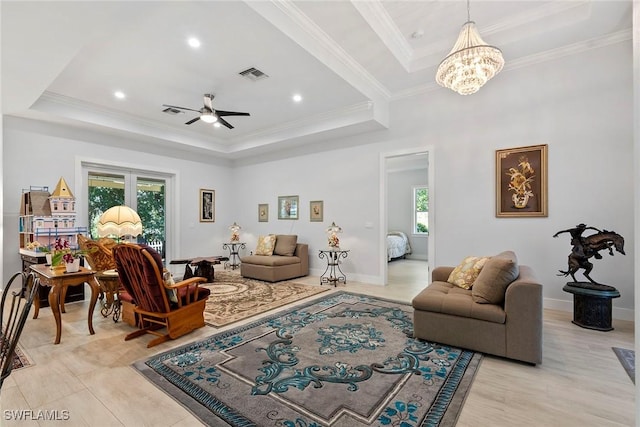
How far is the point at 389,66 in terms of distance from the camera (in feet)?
15.2

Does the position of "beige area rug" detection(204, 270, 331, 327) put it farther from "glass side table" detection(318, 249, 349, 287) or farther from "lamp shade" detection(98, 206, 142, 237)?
"lamp shade" detection(98, 206, 142, 237)

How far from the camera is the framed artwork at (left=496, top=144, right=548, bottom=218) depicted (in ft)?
14.1

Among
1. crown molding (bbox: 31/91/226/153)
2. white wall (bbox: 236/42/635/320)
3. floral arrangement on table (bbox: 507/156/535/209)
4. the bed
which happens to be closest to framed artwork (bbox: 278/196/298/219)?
white wall (bbox: 236/42/635/320)

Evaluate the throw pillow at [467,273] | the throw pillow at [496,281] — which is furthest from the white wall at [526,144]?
the throw pillow at [496,281]

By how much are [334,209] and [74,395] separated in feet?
16.8

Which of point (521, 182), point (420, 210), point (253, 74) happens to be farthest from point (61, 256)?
point (420, 210)

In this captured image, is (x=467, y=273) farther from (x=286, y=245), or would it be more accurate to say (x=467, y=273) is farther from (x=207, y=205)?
(x=207, y=205)

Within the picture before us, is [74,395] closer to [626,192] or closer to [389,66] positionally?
[389,66]

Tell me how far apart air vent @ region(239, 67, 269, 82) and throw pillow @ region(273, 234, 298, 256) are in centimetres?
349

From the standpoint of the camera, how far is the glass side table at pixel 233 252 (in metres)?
7.88

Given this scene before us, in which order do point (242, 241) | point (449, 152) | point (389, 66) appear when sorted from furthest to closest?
1. point (242, 241)
2. point (449, 152)
3. point (389, 66)

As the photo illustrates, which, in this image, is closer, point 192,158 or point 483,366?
point 483,366

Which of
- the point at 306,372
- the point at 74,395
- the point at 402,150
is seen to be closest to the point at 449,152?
the point at 402,150

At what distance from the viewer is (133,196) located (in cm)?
676
